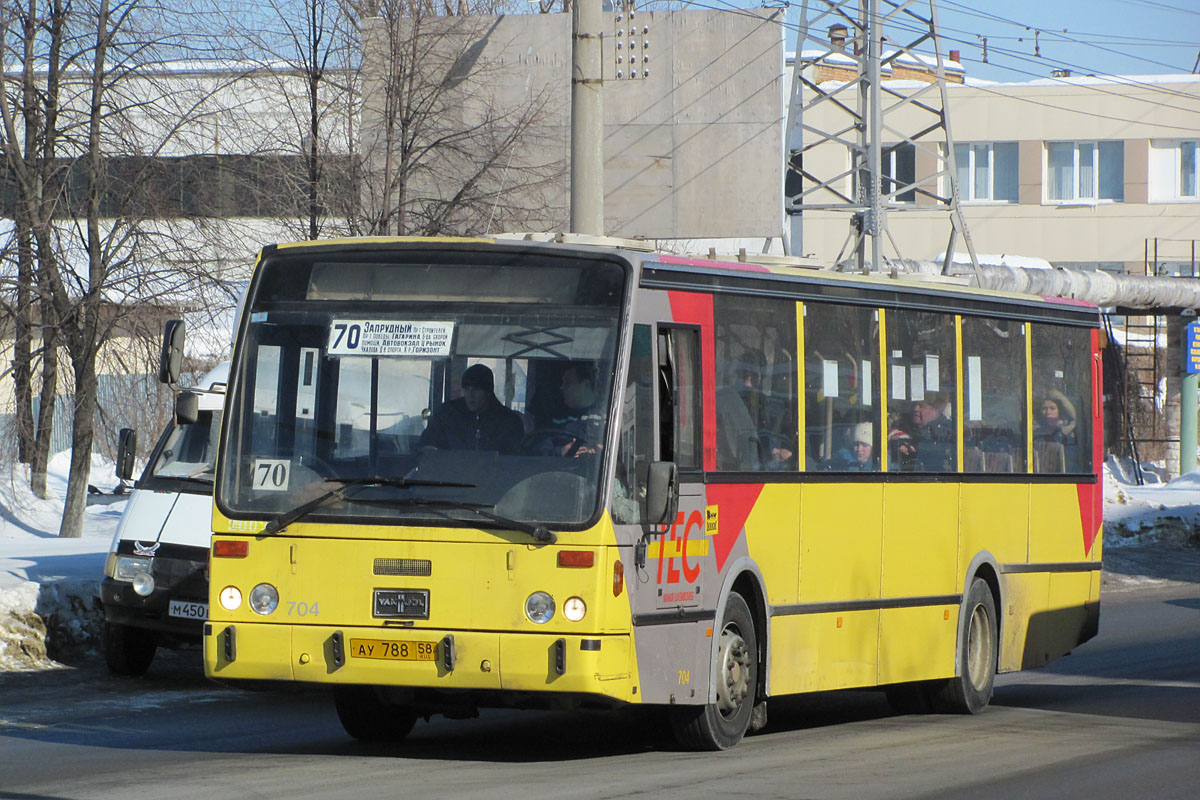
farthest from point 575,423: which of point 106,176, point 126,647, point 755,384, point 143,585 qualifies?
point 106,176

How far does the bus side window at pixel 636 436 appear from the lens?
348 inches

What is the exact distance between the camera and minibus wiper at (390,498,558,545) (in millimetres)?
8633

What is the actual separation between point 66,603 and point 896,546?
6.76 meters

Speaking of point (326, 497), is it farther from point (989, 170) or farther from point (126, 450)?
point (989, 170)

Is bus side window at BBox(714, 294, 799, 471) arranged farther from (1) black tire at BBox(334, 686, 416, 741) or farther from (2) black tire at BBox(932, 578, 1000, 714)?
(2) black tire at BBox(932, 578, 1000, 714)

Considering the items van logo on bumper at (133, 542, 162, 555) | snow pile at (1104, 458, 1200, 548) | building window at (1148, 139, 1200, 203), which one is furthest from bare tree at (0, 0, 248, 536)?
building window at (1148, 139, 1200, 203)

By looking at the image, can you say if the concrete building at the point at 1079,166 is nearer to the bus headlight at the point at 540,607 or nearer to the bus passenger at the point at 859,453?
the bus passenger at the point at 859,453

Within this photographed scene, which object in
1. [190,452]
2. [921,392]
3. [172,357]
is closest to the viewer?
[172,357]

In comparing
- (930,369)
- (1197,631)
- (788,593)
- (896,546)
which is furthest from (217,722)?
(1197,631)

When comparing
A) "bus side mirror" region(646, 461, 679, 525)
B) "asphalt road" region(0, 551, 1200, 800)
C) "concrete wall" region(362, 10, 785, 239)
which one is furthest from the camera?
"concrete wall" region(362, 10, 785, 239)

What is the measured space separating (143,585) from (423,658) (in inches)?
198

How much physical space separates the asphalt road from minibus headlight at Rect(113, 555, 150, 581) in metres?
0.80

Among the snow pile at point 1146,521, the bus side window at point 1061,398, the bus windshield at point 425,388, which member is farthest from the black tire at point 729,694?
the snow pile at point 1146,521

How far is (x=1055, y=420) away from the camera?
45.3 ft
